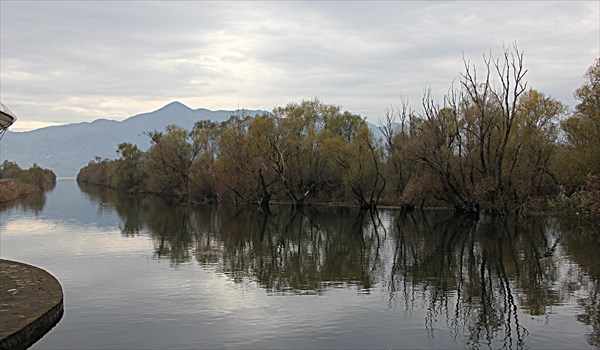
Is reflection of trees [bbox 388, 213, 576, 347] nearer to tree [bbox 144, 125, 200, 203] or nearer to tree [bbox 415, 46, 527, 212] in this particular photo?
tree [bbox 415, 46, 527, 212]

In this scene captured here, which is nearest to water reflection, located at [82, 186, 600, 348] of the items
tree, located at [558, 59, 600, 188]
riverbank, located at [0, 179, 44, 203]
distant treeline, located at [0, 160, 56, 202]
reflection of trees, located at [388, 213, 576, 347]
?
reflection of trees, located at [388, 213, 576, 347]

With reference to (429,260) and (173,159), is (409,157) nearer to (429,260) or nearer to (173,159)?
(429,260)

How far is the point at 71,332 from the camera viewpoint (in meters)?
16.6

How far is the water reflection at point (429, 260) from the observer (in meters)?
18.9

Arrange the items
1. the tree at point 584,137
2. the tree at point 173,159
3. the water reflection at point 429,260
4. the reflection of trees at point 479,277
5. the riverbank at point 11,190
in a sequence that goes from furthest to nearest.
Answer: the tree at point 173,159, the riverbank at point 11,190, the tree at point 584,137, the water reflection at point 429,260, the reflection of trees at point 479,277

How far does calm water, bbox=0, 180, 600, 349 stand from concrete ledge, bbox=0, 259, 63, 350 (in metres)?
0.51

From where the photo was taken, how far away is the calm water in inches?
637

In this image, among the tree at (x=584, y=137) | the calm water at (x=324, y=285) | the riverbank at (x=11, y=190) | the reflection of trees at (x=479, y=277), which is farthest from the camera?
the riverbank at (x=11, y=190)

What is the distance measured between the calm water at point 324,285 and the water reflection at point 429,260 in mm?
86

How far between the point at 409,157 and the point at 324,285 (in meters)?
35.2

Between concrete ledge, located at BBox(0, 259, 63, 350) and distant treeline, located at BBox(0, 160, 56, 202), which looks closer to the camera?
concrete ledge, located at BBox(0, 259, 63, 350)

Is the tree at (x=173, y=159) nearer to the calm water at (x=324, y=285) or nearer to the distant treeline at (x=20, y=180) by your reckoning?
the distant treeline at (x=20, y=180)

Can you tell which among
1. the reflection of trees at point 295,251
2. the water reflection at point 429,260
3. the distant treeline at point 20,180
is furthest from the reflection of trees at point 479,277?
the distant treeline at point 20,180

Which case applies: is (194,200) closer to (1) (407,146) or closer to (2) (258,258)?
(1) (407,146)
